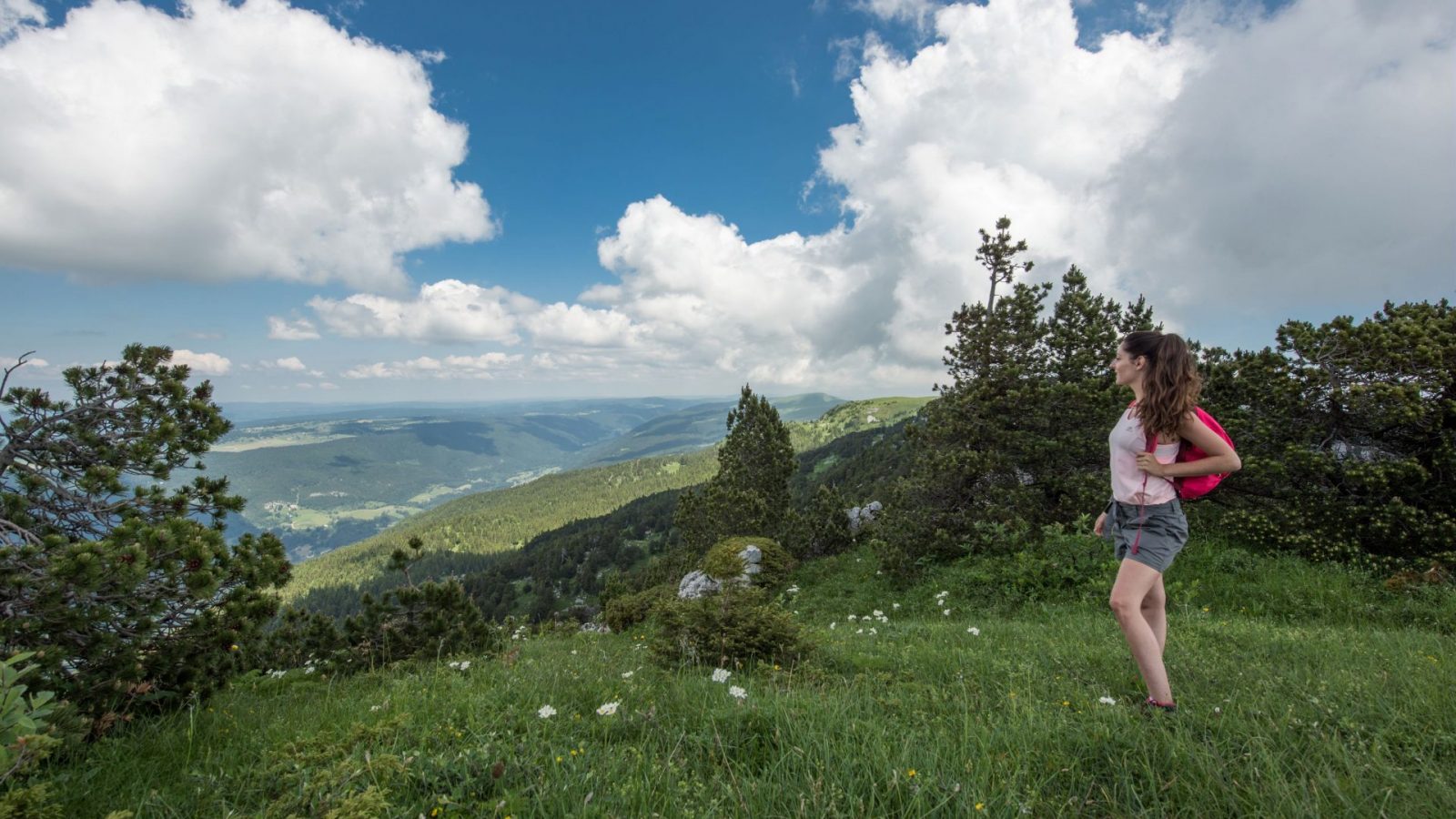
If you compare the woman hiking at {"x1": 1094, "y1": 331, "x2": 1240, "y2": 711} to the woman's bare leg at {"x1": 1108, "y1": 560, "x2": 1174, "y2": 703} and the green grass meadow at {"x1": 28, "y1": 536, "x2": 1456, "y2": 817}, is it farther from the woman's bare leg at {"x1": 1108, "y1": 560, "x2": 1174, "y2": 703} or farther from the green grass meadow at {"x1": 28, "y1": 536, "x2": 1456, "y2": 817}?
the green grass meadow at {"x1": 28, "y1": 536, "x2": 1456, "y2": 817}

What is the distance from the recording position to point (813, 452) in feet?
554

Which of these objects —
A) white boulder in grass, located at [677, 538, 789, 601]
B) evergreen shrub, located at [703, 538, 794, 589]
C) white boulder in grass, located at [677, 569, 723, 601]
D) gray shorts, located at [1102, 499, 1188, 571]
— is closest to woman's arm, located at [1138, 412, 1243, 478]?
gray shorts, located at [1102, 499, 1188, 571]

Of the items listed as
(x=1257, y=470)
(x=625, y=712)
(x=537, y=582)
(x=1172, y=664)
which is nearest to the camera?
(x=625, y=712)

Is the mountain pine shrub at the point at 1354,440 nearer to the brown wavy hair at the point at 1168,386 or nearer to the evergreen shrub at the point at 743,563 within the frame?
the brown wavy hair at the point at 1168,386

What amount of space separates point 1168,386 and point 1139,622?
68.5 inches

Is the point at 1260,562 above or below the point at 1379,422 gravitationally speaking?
below

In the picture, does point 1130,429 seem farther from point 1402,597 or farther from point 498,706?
point 1402,597

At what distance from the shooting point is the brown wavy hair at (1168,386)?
395cm

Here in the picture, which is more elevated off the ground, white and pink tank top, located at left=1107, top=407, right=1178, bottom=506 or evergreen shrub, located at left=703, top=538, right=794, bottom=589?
white and pink tank top, located at left=1107, top=407, right=1178, bottom=506

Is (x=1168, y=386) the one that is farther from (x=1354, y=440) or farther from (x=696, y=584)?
(x=696, y=584)

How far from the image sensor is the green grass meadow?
2.59 meters

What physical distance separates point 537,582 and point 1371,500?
390ft

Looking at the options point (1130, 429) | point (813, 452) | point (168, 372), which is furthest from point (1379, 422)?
point (813, 452)

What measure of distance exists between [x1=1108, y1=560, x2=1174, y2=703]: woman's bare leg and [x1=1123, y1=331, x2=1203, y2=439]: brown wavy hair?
106 cm
